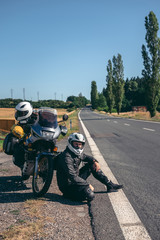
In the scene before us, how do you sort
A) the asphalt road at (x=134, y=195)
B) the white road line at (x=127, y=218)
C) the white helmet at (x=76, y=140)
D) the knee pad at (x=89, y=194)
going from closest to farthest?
the white road line at (x=127, y=218) → the asphalt road at (x=134, y=195) → the knee pad at (x=89, y=194) → the white helmet at (x=76, y=140)

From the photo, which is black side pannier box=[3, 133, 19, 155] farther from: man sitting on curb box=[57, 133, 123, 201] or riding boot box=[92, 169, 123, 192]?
riding boot box=[92, 169, 123, 192]

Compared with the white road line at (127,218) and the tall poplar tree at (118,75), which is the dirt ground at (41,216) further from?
the tall poplar tree at (118,75)

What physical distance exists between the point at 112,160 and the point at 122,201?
3287 millimetres

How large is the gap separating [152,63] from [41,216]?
39.4 m

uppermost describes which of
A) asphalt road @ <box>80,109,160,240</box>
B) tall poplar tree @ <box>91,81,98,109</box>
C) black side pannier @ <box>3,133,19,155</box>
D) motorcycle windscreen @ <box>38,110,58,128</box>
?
tall poplar tree @ <box>91,81,98,109</box>

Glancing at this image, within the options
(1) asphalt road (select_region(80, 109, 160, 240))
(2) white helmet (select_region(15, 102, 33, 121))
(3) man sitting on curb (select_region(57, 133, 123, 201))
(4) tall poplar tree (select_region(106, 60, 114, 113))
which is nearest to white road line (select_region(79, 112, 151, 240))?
(1) asphalt road (select_region(80, 109, 160, 240))

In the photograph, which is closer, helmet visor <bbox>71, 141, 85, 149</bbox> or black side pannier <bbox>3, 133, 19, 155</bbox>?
helmet visor <bbox>71, 141, 85, 149</bbox>

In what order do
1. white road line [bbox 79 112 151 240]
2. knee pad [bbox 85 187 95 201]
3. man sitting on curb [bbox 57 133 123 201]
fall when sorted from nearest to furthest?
white road line [bbox 79 112 151 240]
knee pad [bbox 85 187 95 201]
man sitting on curb [bbox 57 133 123 201]

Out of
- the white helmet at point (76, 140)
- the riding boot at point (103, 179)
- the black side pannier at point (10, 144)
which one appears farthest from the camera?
the black side pannier at point (10, 144)

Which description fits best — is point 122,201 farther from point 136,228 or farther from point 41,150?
point 41,150

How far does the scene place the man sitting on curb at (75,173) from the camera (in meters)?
3.78

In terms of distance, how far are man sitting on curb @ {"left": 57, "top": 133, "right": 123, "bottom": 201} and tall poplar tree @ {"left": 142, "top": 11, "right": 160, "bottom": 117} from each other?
3563cm

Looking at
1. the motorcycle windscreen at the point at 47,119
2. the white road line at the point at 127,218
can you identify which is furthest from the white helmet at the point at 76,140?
the white road line at the point at 127,218

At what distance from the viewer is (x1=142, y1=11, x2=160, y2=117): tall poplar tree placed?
38281 millimetres
